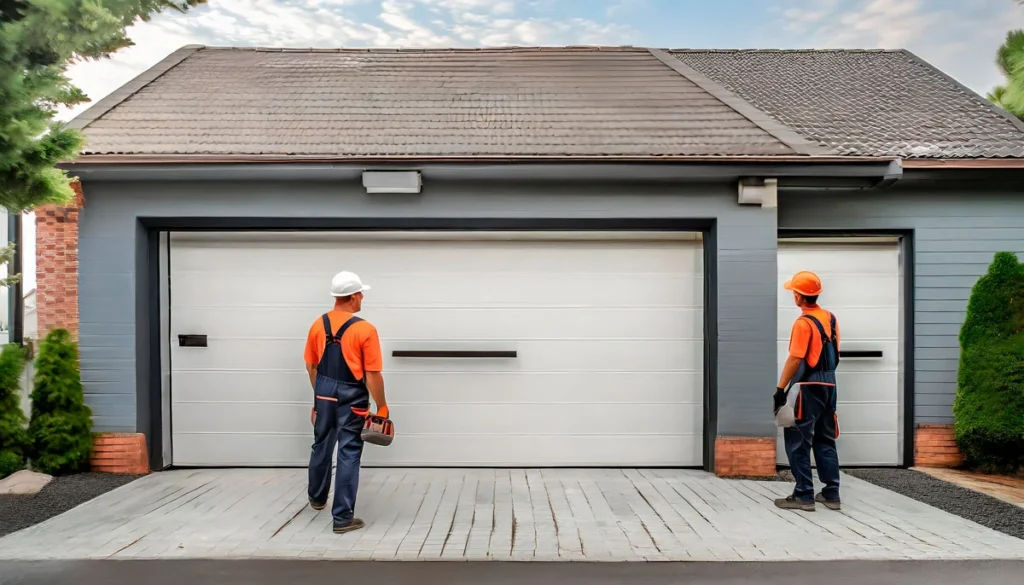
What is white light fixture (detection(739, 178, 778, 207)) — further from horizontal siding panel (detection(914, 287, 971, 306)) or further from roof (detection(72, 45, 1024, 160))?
horizontal siding panel (detection(914, 287, 971, 306))

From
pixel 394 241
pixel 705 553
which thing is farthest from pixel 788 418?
pixel 394 241

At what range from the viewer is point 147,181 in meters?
6.05

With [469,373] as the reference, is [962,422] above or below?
below

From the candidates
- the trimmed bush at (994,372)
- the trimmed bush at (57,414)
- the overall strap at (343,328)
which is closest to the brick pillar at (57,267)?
the trimmed bush at (57,414)

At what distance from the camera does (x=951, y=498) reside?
5359mm

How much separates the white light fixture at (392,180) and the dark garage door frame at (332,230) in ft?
1.09

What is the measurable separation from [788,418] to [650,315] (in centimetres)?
182

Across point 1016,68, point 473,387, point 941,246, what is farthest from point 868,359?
point 473,387

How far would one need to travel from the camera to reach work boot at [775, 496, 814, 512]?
4922mm

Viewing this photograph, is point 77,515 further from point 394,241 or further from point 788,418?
point 788,418

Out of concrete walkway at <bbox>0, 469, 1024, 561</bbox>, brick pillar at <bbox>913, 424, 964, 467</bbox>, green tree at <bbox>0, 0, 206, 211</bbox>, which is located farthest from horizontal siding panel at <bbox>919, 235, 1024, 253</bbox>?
green tree at <bbox>0, 0, 206, 211</bbox>

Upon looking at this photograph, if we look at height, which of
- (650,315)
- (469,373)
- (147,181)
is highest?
(147,181)

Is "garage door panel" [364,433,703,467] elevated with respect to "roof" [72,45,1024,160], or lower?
lower

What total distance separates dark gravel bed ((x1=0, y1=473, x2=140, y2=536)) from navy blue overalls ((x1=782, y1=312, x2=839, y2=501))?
5550 millimetres
